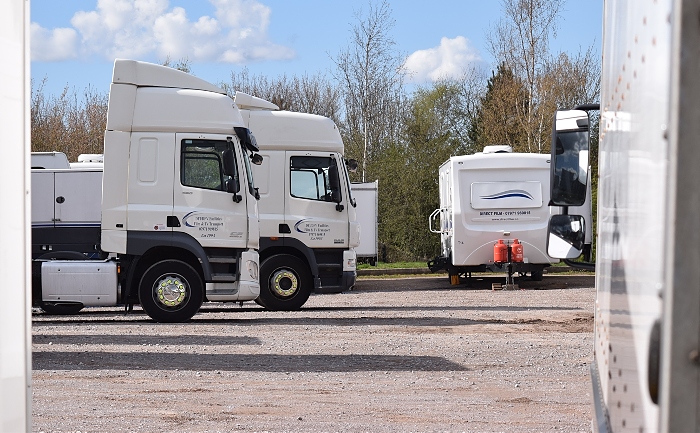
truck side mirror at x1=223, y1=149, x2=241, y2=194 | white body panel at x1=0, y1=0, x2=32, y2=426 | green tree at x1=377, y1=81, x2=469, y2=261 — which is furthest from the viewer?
green tree at x1=377, y1=81, x2=469, y2=261

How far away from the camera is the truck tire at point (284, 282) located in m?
16.0

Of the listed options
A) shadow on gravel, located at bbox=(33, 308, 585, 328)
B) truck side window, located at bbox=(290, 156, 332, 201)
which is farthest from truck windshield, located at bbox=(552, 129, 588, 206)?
truck side window, located at bbox=(290, 156, 332, 201)

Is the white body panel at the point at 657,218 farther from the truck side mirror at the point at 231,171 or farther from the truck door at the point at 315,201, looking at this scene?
the truck door at the point at 315,201

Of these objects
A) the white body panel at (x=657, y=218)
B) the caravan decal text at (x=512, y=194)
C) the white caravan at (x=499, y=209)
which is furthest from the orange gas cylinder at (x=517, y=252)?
the white body panel at (x=657, y=218)

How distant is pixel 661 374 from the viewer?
144cm

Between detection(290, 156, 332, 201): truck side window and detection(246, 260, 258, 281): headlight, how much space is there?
2294 mm

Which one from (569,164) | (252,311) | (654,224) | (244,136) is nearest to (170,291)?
(244,136)

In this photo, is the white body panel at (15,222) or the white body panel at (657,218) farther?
the white body panel at (15,222)

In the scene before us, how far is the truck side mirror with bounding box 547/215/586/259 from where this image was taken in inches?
162

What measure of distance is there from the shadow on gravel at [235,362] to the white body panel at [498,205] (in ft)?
38.1

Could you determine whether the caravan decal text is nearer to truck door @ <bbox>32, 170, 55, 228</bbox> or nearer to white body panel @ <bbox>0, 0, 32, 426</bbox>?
truck door @ <bbox>32, 170, 55, 228</bbox>

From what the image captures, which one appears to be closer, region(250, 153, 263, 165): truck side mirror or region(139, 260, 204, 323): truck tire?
region(139, 260, 204, 323): truck tire

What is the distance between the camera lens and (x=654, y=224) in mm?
1542

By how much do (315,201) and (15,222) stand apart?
13745 mm
